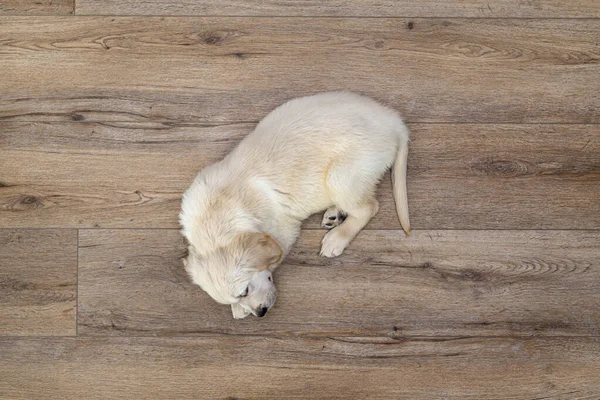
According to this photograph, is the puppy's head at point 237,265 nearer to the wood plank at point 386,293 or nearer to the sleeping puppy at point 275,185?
the sleeping puppy at point 275,185

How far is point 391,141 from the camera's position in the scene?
1776 millimetres

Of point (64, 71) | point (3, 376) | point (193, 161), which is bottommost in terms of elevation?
point (3, 376)

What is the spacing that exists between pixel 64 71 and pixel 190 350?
42.2 inches

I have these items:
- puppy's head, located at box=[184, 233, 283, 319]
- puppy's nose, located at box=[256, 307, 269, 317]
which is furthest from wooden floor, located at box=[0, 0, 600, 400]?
puppy's head, located at box=[184, 233, 283, 319]

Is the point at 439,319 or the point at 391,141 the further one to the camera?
the point at 439,319

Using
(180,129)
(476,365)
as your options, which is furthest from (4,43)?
(476,365)

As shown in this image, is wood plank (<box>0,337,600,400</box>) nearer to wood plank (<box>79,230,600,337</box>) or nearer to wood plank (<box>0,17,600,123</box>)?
wood plank (<box>79,230,600,337</box>)

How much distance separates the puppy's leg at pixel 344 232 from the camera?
6.14 feet

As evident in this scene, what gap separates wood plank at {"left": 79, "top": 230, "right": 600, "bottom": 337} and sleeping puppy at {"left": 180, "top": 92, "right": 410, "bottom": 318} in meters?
0.16

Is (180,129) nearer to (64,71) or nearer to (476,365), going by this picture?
(64,71)

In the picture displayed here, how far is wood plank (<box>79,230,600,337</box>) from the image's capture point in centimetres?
192

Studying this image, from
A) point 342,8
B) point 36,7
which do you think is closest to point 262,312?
point 342,8

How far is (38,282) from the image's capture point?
6.37 feet

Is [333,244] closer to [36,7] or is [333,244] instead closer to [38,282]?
[38,282]
